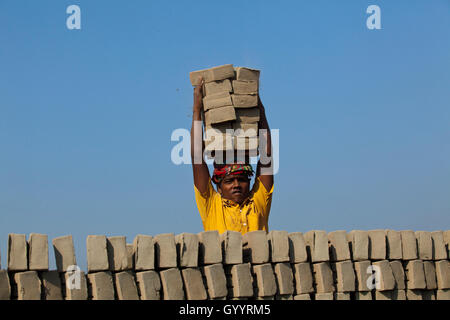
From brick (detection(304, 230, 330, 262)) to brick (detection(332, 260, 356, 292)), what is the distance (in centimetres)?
20

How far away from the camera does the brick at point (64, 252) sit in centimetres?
532

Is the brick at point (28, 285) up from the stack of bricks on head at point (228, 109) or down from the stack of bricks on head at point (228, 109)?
down

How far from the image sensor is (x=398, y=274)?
22.9ft

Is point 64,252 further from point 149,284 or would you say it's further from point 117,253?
point 149,284

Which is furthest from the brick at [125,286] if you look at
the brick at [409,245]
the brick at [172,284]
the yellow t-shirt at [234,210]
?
the brick at [409,245]

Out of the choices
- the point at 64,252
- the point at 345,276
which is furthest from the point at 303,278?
the point at 64,252

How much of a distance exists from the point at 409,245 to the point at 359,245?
747mm

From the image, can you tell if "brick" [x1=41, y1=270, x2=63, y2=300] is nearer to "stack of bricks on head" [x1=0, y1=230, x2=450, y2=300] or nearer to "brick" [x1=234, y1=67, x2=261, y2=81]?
"stack of bricks on head" [x1=0, y1=230, x2=450, y2=300]

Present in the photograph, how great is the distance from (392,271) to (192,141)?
2.87m

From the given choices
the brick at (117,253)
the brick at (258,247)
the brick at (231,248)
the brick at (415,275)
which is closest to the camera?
the brick at (117,253)

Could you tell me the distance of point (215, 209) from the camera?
7758 millimetres

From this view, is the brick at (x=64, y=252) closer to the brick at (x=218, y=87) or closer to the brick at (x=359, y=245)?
the brick at (x=218, y=87)

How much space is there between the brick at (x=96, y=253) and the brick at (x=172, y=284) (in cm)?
56
